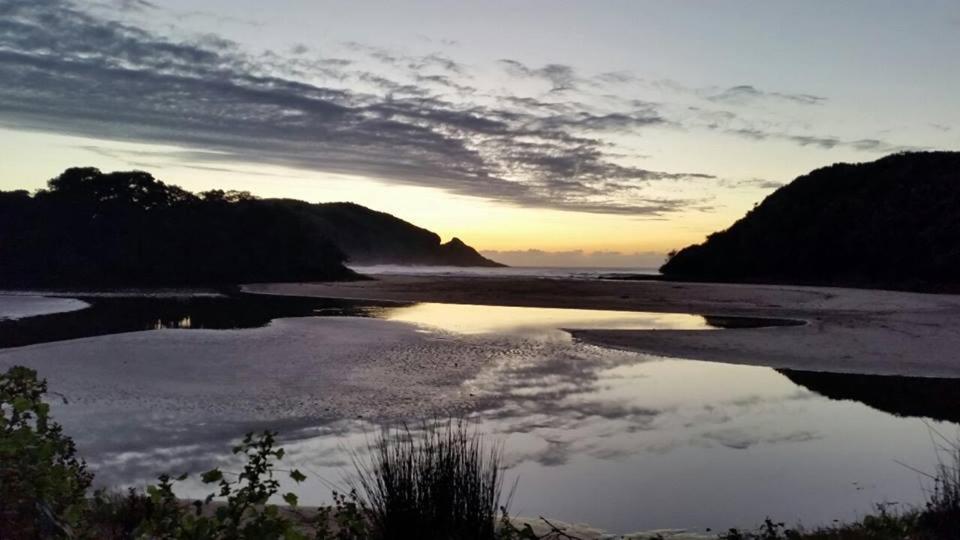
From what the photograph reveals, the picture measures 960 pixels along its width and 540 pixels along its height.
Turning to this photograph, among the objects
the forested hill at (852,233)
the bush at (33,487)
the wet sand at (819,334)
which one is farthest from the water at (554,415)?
the forested hill at (852,233)

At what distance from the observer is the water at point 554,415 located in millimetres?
8359

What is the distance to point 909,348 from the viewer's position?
20484mm

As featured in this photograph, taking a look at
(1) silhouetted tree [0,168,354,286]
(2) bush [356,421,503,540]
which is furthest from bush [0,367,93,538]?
(1) silhouetted tree [0,168,354,286]

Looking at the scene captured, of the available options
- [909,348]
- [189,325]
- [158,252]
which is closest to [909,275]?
[909,348]

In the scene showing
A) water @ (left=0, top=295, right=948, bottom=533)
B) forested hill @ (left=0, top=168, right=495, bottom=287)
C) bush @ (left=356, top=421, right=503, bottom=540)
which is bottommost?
water @ (left=0, top=295, right=948, bottom=533)

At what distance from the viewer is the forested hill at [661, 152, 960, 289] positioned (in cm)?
5402

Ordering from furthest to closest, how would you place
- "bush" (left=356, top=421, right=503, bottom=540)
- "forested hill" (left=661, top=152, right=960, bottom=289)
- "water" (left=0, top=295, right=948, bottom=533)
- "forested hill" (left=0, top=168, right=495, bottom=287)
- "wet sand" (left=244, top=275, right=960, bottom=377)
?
"forested hill" (left=0, top=168, right=495, bottom=287), "forested hill" (left=661, top=152, right=960, bottom=289), "wet sand" (left=244, top=275, right=960, bottom=377), "water" (left=0, top=295, right=948, bottom=533), "bush" (left=356, top=421, right=503, bottom=540)

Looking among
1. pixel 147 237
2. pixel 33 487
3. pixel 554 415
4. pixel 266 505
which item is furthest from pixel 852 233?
pixel 147 237

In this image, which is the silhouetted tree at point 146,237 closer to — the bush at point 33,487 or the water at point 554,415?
the water at point 554,415

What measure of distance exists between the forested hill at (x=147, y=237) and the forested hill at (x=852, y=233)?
151 feet

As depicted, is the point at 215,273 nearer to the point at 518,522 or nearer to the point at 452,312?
the point at 452,312

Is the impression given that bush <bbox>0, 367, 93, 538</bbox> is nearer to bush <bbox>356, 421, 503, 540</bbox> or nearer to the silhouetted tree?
bush <bbox>356, 421, 503, 540</bbox>

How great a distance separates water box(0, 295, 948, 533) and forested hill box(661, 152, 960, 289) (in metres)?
38.7

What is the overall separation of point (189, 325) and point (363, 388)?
14.6 meters
